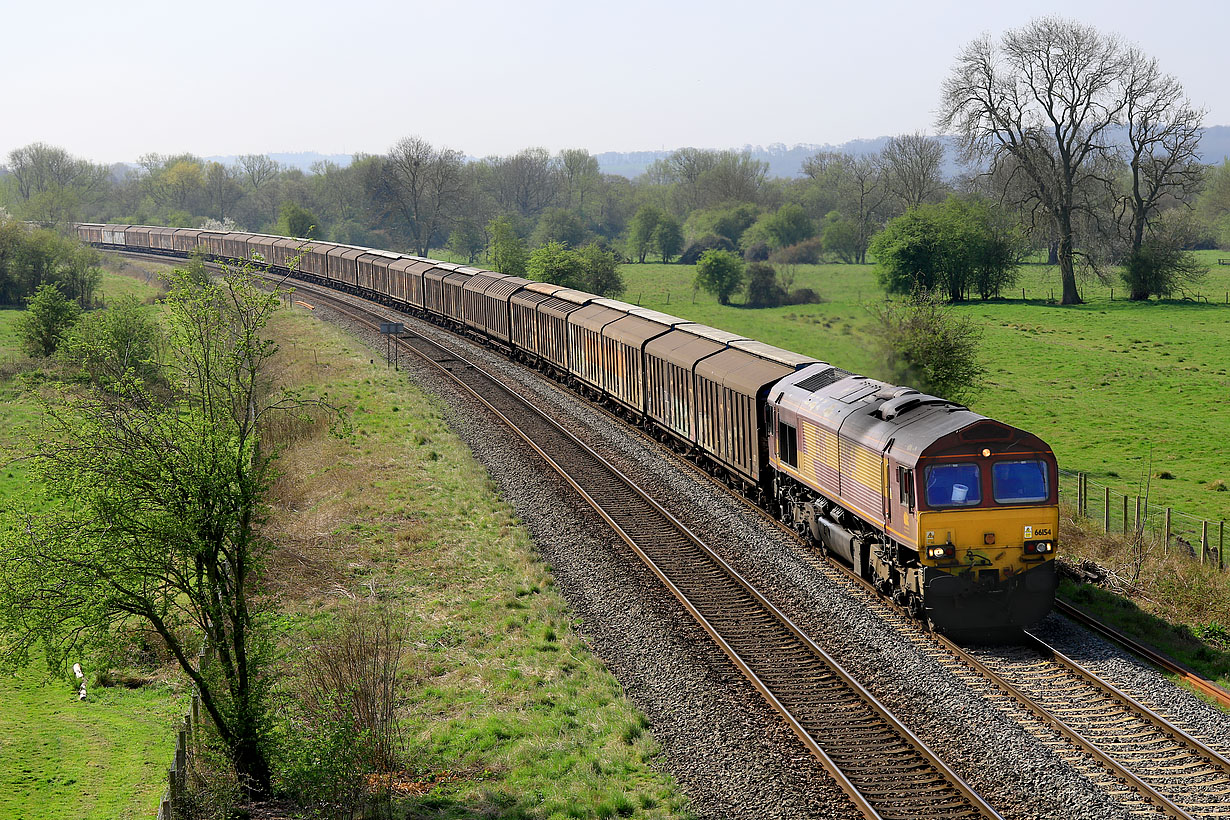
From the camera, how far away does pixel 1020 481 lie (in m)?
16.7

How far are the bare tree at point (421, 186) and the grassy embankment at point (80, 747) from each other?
343ft

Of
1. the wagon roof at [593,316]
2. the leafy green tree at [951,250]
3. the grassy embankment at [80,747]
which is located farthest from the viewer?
the leafy green tree at [951,250]

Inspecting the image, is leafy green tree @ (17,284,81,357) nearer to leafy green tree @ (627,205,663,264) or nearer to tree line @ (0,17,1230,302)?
tree line @ (0,17,1230,302)

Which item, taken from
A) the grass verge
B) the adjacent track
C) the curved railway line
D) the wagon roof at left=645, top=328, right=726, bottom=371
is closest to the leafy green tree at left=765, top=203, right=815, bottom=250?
the wagon roof at left=645, top=328, right=726, bottom=371

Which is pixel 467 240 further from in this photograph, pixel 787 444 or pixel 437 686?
pixel 437 686

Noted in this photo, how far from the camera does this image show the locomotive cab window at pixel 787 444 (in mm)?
22203

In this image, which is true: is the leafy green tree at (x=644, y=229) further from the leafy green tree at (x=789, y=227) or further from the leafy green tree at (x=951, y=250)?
the leafy green tree at (x=951, y=250)

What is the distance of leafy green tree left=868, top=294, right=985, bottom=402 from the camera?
33031mm

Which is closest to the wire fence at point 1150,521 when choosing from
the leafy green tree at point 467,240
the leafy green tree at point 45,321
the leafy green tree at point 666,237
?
the leafy green tree at point 45,321

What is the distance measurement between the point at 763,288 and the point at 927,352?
4370cm

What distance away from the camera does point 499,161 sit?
148625mm

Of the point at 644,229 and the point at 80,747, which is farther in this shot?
the point at 644,229

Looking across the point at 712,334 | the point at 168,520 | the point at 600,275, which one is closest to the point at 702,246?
the point at 600,275

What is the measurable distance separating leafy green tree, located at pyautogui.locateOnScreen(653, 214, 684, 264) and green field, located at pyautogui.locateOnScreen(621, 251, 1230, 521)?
90.8 feet
